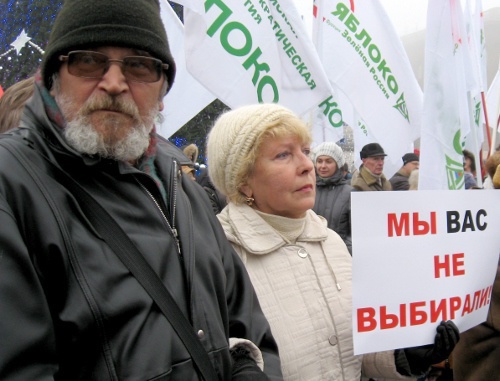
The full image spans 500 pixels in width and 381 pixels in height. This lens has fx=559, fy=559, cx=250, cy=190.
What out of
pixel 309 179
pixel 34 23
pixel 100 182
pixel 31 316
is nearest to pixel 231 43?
pixel 309 179

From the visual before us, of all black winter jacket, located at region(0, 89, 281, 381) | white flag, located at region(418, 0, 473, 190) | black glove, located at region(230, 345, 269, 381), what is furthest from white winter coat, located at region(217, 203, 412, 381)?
white flag, located at region(418, 0, 473, 190)

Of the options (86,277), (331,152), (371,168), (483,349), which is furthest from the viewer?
(371,168)

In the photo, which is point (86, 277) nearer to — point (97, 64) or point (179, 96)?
point (97, 64)

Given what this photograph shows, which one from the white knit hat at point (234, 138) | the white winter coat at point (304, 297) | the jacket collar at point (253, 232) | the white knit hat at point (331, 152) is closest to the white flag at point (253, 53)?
the white knit hat at point (331, 152)

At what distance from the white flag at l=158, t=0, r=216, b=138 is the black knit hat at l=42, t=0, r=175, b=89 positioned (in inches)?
153

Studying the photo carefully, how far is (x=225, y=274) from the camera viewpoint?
1.68m

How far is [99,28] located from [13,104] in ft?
3.99

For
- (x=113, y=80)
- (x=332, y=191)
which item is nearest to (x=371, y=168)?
(x=332, y=191)

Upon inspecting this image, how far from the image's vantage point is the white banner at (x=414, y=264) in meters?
1.86

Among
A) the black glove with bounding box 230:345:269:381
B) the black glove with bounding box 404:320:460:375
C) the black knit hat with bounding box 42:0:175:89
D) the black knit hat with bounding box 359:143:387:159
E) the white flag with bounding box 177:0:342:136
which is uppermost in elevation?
the white flag with bounding box 177:0:342:136

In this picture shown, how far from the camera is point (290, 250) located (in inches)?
81.9

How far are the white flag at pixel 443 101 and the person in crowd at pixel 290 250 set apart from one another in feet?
5.38

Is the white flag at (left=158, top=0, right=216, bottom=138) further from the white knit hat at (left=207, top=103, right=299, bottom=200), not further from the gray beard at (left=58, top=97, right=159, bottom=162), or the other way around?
the gray beard at (left=58, top=97, right=159, bottom=162)

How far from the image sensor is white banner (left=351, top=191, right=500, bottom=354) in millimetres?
1862
